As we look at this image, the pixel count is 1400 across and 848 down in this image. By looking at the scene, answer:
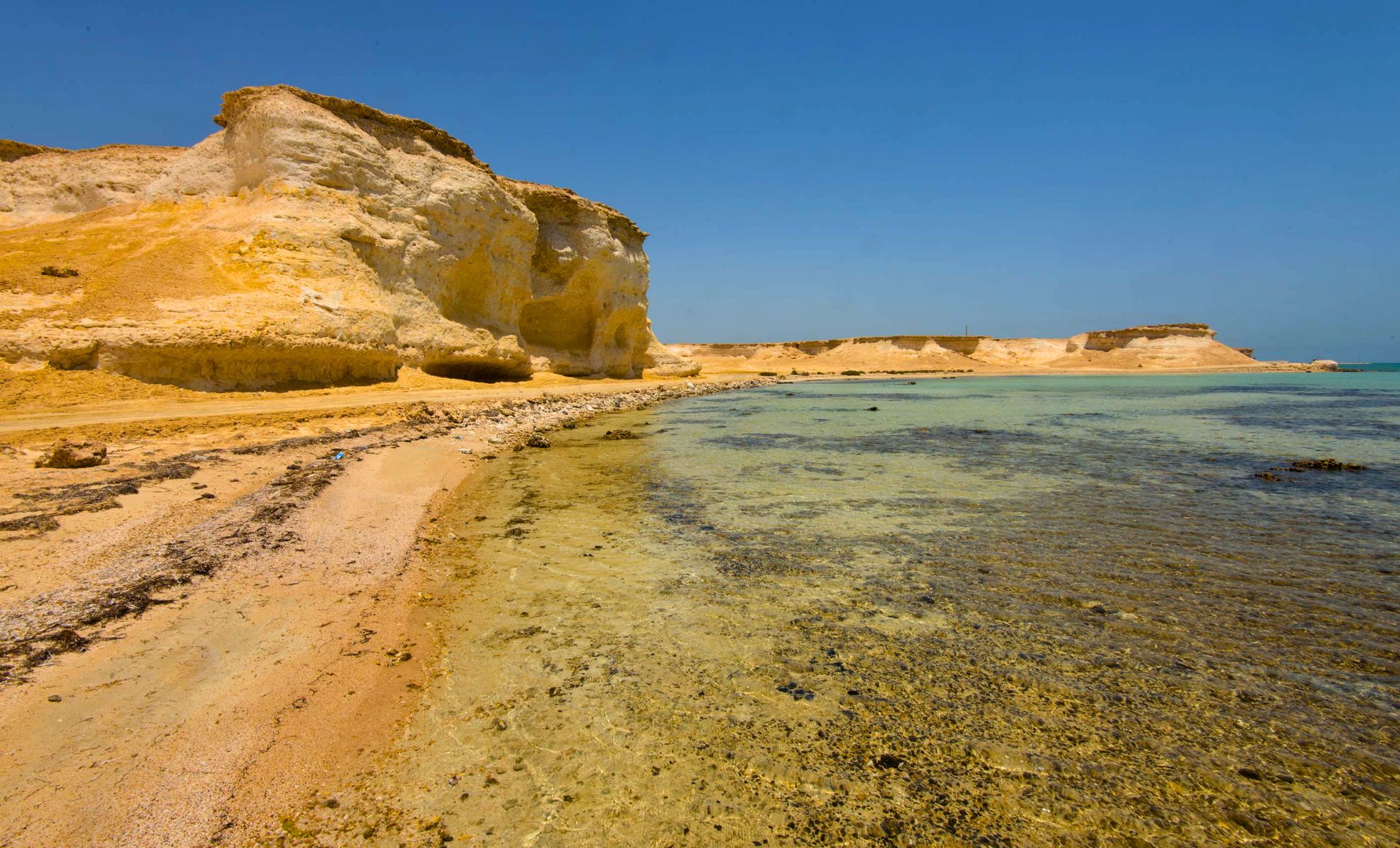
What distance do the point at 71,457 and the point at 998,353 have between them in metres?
82.8

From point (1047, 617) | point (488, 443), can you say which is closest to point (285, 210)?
point (488, 443)

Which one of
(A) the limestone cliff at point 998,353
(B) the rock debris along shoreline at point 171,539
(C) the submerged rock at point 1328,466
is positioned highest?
(A) the limestone cliff at point 998,353

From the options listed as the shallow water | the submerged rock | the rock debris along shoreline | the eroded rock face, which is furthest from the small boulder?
the submerged rock

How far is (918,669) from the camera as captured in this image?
370cm

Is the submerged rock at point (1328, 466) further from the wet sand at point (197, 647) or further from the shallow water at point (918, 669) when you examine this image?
the wet sand at point (197, 647)

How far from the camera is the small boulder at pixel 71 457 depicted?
23.2 ft

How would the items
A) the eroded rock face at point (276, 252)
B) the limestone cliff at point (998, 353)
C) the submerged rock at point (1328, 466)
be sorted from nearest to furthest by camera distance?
the submerged rock at point (1328, 466), the eroded rock face at point (276, 252), the limestone cliff at point (998, 353)

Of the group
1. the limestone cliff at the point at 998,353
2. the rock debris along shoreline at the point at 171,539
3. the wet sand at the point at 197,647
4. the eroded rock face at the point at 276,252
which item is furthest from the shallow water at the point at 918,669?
the limestone cliff at the point at 998,353

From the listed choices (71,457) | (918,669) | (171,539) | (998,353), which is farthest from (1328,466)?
(998,353)

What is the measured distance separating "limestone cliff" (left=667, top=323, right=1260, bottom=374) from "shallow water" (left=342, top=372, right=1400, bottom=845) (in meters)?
61.5

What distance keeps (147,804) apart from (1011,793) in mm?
3466

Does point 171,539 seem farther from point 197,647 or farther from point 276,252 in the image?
point 276,252

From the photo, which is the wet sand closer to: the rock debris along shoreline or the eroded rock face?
the rock debris along shoreline

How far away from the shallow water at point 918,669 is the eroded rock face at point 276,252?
10559 millimetres
